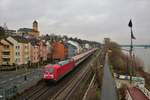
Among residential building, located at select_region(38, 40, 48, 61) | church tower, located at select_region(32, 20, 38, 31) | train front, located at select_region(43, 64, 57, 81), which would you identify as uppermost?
church tower, located at select_region(32, 20, 38, 31)

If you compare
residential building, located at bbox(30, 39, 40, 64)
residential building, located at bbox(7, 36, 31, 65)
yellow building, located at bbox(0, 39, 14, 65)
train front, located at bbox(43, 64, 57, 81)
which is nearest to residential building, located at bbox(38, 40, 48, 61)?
residential building, located at bbox(30, 39, 40, 64)

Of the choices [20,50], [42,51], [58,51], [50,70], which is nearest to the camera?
[50,70]

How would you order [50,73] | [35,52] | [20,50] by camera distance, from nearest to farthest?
[50,73] → [20,50] → [35,52]

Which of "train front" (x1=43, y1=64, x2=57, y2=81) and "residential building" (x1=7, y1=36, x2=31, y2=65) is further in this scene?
"residential building" (x1=7, y1=36, x2=31, y2=65)

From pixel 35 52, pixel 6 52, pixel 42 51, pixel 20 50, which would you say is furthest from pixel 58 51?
pixel 6 52

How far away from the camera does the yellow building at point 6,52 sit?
202ft

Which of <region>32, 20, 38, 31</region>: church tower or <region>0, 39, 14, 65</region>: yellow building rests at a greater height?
<region>32, 20, 38, 31</region>: church tower

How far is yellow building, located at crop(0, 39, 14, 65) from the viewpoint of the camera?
202 feet

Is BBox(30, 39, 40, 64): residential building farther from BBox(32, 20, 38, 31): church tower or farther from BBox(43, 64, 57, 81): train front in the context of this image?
BBox(32, 20, 38, 31): church tower

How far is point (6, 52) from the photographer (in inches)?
2431

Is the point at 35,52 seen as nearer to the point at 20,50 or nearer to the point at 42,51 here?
the point at 42,51

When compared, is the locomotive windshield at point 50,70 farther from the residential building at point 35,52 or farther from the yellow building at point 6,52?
the residential building at point 35,52

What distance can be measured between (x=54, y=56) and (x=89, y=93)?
67.0 m

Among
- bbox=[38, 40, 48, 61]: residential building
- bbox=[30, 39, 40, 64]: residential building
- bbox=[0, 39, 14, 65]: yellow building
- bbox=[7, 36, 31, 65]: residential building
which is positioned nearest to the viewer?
bbox=[0, 39, 14, 65]: yellow building
